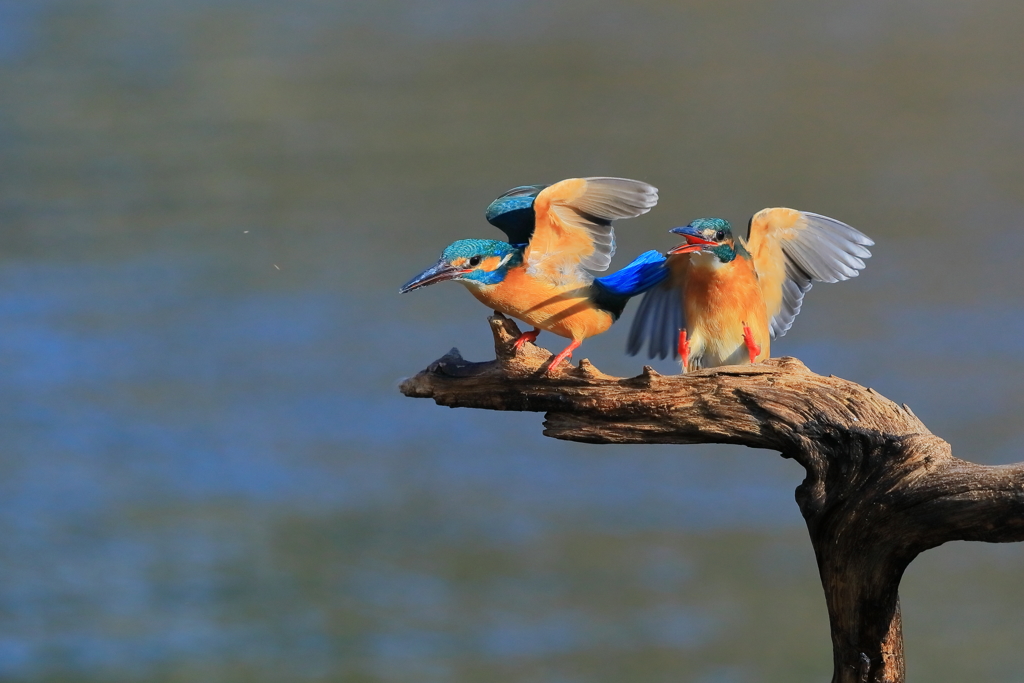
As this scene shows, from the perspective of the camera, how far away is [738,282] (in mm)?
3055

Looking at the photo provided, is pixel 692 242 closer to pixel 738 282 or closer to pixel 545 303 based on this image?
pixel 738 282

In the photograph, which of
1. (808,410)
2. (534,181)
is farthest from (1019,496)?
(534,181)

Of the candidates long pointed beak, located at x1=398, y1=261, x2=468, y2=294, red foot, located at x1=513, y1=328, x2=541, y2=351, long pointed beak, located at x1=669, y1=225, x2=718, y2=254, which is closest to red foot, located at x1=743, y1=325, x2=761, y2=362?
long pointed beak, located at x1=669, y1=225, x2=718, y2=254

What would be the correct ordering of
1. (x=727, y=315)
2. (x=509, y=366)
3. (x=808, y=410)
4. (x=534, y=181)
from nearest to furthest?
1. (x=808, y=410)
2. (x=509, y=366)
3. (x=727, y=315)
4. (x=534, y=181)

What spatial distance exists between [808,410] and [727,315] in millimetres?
459

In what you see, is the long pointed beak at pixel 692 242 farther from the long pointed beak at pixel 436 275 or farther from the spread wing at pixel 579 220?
the long pointed beak at pixel 436 275

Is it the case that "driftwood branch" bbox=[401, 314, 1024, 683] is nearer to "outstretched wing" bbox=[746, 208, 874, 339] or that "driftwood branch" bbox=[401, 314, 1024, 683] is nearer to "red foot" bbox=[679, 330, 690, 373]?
"red foot" bbox=[679, 330, 690, 373]

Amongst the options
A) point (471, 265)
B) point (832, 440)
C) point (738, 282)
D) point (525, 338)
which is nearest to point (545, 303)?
point (525, 338)

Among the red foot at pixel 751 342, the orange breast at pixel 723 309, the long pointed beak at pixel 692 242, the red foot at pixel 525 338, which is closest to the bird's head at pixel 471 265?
the red foot at pixel 525 338

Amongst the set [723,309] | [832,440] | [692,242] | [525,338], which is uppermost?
[692,242]

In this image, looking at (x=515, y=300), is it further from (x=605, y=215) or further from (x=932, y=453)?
(x=932, y=453)

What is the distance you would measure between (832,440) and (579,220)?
822 millimetres

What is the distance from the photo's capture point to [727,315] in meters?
3.07

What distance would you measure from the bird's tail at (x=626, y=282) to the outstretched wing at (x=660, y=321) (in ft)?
0.54
